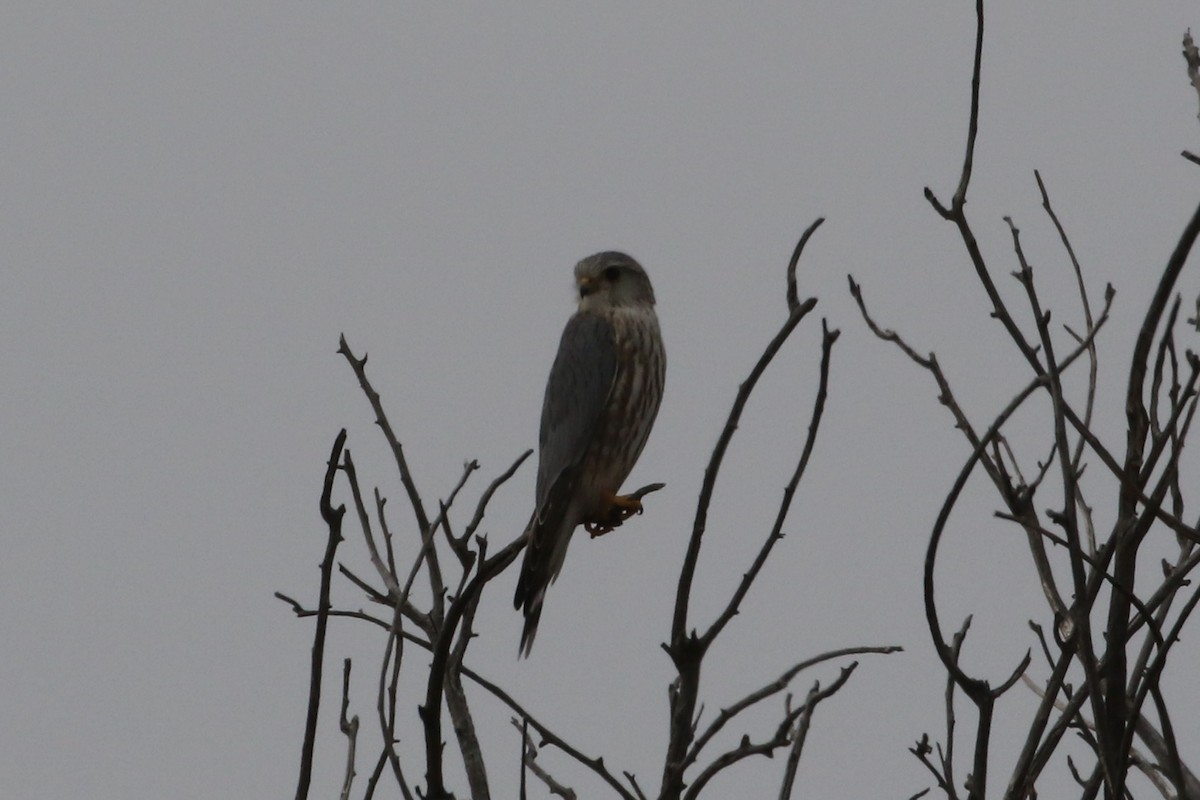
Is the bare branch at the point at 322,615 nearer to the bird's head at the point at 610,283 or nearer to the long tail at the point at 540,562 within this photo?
the long tail at the point at 540,562

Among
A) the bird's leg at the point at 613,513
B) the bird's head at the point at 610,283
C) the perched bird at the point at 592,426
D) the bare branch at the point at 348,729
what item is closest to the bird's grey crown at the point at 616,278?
the bird's head at the point at 610,283

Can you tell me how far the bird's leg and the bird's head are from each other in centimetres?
80

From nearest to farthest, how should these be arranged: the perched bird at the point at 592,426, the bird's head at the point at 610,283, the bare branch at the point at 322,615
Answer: the bare branch at the point at 322,615 → the perched bird at the point at 592,426 → the bird's head at the point at 610,283

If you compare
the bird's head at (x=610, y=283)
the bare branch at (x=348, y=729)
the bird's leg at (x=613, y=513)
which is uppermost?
the bird's head at (x=610, y=283)

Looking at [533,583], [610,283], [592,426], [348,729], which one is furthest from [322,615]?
[610,283]

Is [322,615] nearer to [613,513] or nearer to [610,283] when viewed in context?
[613,513]

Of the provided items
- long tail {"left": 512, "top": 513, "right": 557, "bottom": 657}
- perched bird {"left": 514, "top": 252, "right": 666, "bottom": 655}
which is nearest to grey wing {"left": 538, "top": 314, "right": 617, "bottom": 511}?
perched bird {"left": 514, "top": 252, "right": 666, "bottom": 655}

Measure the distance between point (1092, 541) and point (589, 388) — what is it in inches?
88.0

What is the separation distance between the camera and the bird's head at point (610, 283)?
5.15 m

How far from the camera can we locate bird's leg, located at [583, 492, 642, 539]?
459 centimetres

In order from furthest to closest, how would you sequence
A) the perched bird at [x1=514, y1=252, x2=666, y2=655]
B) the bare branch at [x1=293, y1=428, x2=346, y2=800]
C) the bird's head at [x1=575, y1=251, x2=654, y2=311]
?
the bird's head at [x1=575, y1=251, x2=654, y2=311] → the perched bird at [x1=514, y1=252, x2=666, y2=655] → the bare branch at [x1=293, y1=428, x2=346, y2=800]

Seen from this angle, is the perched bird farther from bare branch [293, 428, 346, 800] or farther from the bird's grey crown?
bare branch [293, 428, 346, 800]

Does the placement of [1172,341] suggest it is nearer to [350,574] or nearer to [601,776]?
[601,776]

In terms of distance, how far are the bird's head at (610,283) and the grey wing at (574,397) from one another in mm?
221
